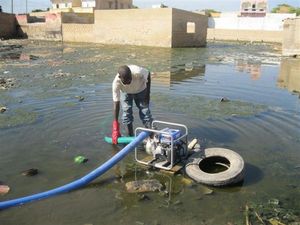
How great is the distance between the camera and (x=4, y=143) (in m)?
7.27

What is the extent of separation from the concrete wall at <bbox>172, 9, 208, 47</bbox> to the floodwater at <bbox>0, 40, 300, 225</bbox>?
18001 millimetres

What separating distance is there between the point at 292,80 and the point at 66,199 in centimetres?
1353

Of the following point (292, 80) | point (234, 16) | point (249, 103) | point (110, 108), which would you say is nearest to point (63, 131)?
point (110, 108)

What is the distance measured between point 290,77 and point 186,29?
1869cm

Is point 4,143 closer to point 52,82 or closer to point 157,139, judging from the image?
point 157,139

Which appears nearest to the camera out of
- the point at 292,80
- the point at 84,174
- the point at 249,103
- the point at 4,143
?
the point at 84,174

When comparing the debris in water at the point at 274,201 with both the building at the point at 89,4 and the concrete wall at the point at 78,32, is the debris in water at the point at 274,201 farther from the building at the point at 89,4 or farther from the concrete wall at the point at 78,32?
the building at the point at 89,4

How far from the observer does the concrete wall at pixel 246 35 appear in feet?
170

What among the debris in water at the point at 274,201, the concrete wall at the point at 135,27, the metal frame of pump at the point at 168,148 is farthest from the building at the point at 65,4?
the debris in water at the point at 274,201

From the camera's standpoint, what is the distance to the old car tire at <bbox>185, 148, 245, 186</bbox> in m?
5.46

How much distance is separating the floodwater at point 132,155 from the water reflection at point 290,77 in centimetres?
11

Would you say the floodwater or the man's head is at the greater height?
the man's head

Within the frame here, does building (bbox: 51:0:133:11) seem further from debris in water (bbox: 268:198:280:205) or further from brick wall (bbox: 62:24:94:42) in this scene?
debris in water (bbox: 268:198:280:205)

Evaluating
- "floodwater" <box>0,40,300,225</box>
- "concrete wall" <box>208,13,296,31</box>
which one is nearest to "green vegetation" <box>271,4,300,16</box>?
"concrete wall" <box>208,13,296,31</box>
